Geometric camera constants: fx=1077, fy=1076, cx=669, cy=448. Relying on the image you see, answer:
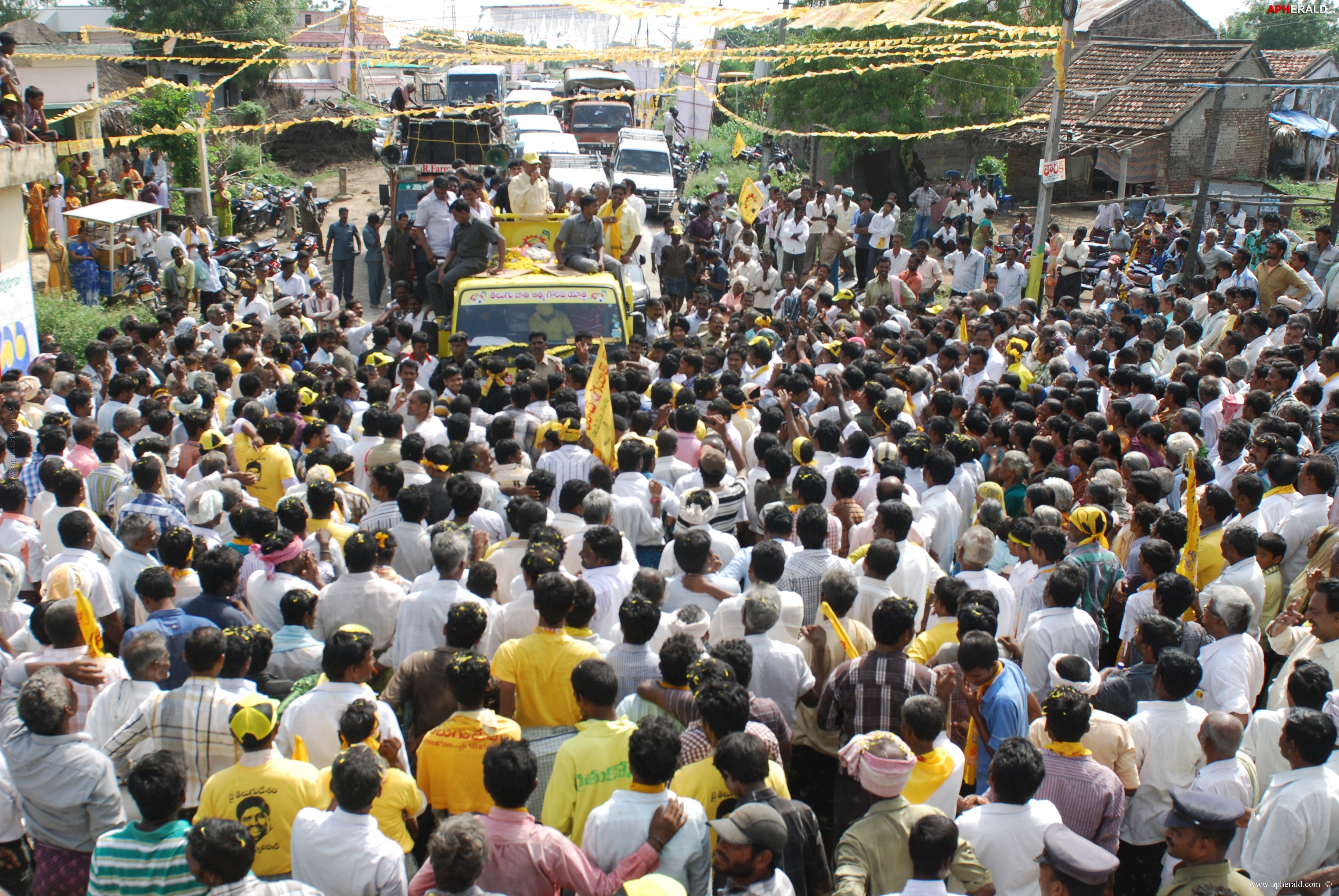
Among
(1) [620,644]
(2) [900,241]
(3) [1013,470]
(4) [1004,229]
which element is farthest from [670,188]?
(1) [620,644]

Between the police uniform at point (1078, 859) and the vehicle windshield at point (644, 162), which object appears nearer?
the police uniform at point (1078, 859)

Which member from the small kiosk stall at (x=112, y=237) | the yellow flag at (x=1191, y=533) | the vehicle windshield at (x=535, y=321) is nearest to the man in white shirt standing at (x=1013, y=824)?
the yellow flag at (x=1191, y=533)

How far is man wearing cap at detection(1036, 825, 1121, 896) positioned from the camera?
3.18 meters

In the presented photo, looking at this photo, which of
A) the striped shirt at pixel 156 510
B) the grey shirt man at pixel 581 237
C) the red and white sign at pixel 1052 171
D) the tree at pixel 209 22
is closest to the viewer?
the striped shirt at pixel 156 510

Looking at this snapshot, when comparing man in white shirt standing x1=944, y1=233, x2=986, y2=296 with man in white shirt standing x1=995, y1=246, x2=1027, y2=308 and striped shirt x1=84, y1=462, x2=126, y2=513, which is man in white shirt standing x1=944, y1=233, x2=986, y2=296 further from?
striped shirt x1=84, y1=462, x2=126, y2=513

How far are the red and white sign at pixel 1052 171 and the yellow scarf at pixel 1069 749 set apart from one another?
1098cm

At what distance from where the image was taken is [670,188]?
24.8 meters

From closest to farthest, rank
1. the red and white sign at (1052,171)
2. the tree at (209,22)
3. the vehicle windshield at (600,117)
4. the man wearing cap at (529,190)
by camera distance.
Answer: the man wearing cap at (529,190) < the red and white sign at (1052,171) < the vehicle windshield at (600,117) < the tree at (209,22)

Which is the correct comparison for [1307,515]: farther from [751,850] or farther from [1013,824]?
[751,850]

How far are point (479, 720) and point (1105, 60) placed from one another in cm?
2979

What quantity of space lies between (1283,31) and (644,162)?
146 ft

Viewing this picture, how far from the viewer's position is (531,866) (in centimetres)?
345

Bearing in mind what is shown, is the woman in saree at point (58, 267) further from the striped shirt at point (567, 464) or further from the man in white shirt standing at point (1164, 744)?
the man in white shirt standing at point (1164, 744)

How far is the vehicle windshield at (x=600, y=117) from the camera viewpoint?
30719 mm
